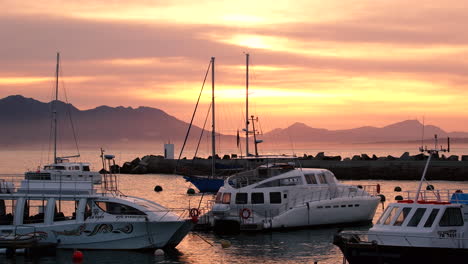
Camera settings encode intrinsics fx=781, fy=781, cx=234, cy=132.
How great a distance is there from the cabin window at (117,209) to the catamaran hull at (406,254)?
1136 centimetres

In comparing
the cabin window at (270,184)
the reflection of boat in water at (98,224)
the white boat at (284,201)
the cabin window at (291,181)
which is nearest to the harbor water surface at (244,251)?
the reflection of boat in water at (98,224)

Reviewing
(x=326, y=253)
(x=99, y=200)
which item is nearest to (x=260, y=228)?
(x=326, y=253)

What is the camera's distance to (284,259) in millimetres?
35344

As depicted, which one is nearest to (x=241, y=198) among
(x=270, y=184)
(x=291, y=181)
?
(x=270, y=184)

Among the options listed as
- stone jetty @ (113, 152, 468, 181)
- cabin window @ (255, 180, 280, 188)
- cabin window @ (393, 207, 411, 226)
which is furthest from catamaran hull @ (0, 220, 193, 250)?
stone jetty @ (113, 152, 468, 181)

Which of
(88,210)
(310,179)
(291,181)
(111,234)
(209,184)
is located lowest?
(111,234)

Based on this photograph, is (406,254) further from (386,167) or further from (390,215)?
(386,167)

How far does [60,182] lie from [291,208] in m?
13.4

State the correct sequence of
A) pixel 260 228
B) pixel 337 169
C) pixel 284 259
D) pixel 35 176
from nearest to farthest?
pixel 284 259, pixel 260 228, pixel 35 176, pixel 337 169

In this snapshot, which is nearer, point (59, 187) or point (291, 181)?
point (59, 187)

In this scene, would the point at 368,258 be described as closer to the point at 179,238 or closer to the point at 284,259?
the point at 284,259

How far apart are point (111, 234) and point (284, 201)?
1192 centimetres

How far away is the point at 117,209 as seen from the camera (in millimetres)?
35812

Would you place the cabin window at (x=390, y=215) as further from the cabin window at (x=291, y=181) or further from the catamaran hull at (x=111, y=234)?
the cabin window at (x=291, y=181)
